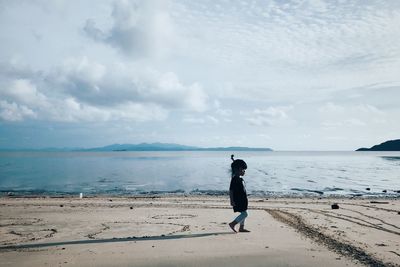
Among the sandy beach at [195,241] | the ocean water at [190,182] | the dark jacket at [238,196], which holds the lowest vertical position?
the ocean water at [190,182]

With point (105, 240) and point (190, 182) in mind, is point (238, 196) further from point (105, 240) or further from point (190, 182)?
point (190, 182)

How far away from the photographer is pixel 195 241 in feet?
35.9

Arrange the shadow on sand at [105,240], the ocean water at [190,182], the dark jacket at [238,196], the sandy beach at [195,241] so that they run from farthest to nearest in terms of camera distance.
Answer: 1. the ocean water at [190,182]
2. the dark jacket at [238,196]
3. the shadow on sand at [105,240]
4. the sandy beach at [195,241]

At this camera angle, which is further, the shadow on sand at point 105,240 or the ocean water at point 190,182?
the ocean water at point 190,182

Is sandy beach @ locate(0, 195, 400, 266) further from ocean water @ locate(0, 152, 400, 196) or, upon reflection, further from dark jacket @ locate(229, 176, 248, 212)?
ocean water @ locate(0, 152, 400, 196)

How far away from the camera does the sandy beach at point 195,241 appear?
8812mm

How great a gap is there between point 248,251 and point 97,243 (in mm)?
4751

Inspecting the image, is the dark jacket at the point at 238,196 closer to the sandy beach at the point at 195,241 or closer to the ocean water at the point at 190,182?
the sandy beach at the point at 195,241

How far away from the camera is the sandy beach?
8812 mm

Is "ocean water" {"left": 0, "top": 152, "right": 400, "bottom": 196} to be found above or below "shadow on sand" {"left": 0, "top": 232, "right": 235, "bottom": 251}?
below

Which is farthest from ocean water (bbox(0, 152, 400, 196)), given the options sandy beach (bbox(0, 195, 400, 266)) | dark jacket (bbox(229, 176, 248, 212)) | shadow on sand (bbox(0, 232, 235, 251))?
shadow on sand (bbox(0, 232, 235, 251))

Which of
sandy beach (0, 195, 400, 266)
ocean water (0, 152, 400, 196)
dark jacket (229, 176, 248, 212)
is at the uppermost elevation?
dark jacket (229, 176, 248, 212)

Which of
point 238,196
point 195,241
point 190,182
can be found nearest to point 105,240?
point 195,241

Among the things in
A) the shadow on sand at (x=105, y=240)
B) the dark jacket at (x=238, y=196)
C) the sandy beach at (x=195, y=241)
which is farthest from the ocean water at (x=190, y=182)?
the shadow on sand at (x=105, y=240)
